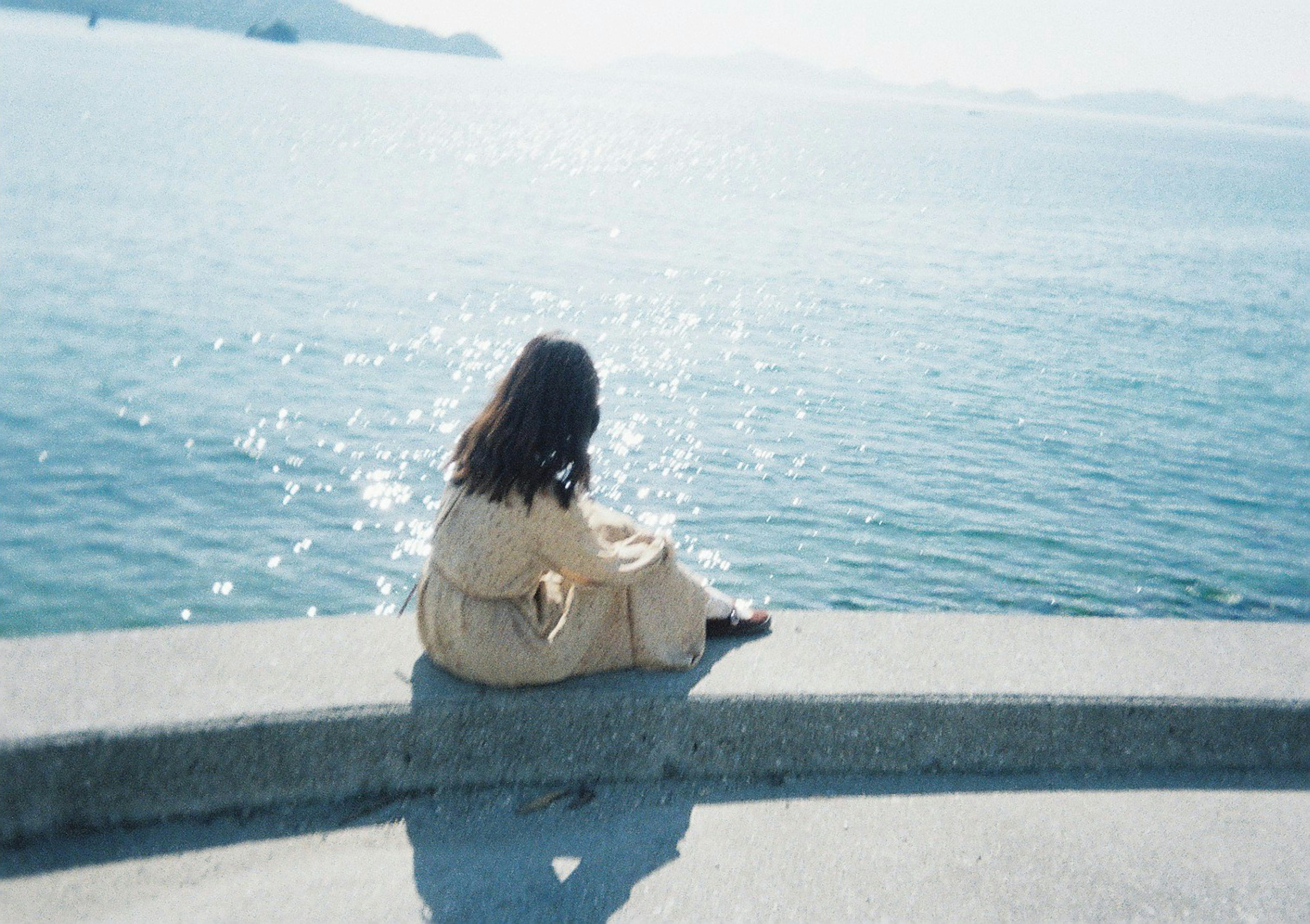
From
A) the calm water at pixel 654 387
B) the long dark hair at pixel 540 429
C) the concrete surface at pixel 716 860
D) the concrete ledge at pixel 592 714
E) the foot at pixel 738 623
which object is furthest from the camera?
the calm water at pixel 654 387

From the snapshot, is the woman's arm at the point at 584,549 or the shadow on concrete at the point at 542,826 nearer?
the shadow on concrete at the point at 542,826

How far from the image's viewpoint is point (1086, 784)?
420 centimetres

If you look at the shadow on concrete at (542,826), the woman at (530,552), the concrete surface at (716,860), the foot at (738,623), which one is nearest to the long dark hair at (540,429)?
the woman at (530,552)

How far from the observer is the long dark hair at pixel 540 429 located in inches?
148

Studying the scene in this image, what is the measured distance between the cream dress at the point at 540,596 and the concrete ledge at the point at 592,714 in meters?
0.09

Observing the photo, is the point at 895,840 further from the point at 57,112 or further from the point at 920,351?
the point at 57,112

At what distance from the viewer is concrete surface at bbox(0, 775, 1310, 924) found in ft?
10.9

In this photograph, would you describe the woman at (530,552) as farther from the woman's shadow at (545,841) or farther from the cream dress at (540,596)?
the woman's shadow at (545,841)

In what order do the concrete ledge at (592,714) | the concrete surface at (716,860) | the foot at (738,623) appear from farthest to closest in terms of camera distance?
1. the foot at (738,623)
2. the concrete ledge at (592,714)
3. the concrete surface at (716,860)

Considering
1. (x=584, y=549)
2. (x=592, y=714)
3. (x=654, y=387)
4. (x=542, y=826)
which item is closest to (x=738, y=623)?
(x=592, y=714)

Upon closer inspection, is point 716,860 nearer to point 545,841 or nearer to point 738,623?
point 545,841

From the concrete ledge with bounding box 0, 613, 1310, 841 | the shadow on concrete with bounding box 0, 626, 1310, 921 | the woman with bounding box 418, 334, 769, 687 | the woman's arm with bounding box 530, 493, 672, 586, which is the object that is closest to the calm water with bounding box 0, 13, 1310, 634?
the concrete ledge with bounding box 0, 613, 1310, 841

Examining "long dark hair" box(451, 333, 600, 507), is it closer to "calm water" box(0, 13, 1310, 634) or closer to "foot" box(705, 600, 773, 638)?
"foot" box(705, 600, 773, 638)

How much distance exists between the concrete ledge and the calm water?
4.29m
